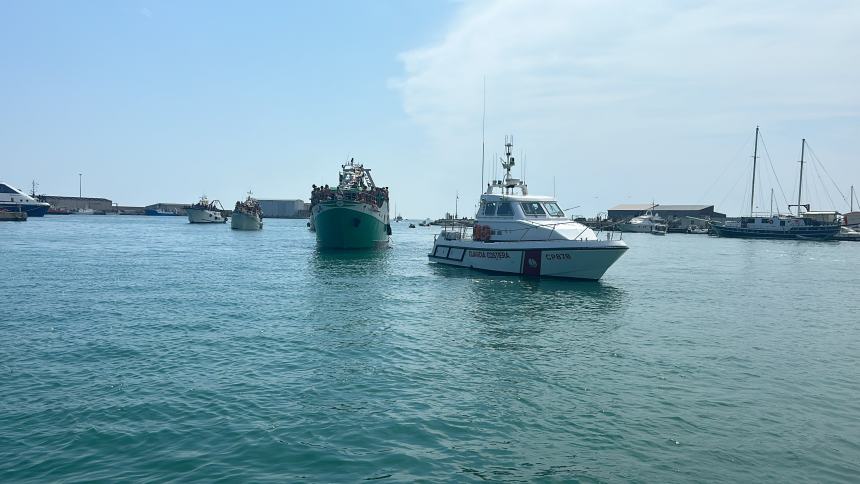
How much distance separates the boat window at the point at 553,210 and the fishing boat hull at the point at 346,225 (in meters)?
27.3

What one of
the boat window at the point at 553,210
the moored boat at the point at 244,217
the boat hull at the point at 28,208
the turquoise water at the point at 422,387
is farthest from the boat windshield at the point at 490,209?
the boat hull at the point at 28,208

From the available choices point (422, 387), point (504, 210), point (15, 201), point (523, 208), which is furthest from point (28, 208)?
point (422, 387)

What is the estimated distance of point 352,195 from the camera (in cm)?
6044

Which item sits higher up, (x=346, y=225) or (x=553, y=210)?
(x=553, y=210)

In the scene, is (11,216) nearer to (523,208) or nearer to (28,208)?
(28,208)

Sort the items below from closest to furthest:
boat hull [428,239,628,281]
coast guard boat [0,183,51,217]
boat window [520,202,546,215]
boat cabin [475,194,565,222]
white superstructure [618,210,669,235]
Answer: boat hull [428,239,628,281] < boat cabin [475,194,565,222] < boat window [520,202,546,215] < white superstructure [618,210,669,235] < coast guard boat [0,183,51,217]

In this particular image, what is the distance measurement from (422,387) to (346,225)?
48606 millimetres

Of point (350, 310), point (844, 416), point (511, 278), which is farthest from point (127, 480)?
point (511, 278)

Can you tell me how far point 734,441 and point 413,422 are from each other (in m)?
6.44

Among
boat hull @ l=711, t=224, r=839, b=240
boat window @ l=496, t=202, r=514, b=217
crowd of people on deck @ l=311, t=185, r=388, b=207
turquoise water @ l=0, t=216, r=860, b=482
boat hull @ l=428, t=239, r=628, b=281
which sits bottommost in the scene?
turquoise water @ l=0, t=216, r=860, b=482

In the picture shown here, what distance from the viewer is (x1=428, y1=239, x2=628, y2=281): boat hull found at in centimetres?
3350

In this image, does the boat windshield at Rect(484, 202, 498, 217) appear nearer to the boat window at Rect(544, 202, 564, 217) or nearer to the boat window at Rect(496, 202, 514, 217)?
the boat window at Rect(496, 202, 514, 217)

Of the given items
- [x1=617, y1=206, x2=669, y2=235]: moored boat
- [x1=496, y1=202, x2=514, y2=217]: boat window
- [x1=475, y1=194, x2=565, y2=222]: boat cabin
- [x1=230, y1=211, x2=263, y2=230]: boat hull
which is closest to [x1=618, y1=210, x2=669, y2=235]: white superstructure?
[x1=617, y1=206, x2=669, y2=235]: moored boat

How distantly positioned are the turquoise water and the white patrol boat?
553 cm
